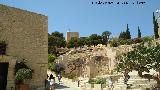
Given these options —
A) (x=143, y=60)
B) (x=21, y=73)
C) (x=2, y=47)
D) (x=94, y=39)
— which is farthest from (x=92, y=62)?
(x=94, y=39)

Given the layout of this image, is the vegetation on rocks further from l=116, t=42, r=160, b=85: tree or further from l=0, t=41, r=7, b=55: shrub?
l=116, t=42, r=160, b=85: tree

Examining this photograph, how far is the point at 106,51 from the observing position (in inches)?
1515

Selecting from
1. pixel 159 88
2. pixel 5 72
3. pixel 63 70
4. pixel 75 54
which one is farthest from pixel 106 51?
pixel 5 72

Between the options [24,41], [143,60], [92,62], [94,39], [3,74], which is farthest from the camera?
[94,39]

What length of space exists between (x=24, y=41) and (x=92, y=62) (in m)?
17.6

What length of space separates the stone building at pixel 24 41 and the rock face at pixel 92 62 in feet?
47.7

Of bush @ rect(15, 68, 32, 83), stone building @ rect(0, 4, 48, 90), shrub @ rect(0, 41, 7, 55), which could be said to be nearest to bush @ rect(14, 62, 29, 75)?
stone building @ rect(0, 4, 48, 90)

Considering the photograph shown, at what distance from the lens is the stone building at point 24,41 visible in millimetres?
17516

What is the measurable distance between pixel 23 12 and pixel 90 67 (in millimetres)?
16912

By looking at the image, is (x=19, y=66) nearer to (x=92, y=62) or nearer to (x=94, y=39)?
(x=92, y=62)

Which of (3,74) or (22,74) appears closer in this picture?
(22,74)

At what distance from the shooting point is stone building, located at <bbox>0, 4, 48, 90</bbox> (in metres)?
17.5

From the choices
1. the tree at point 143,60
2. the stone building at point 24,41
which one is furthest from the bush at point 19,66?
the tree at point 143,60

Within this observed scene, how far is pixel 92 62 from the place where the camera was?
35.2 m
